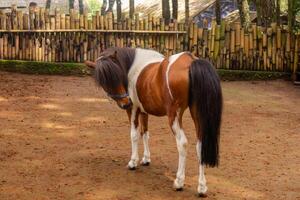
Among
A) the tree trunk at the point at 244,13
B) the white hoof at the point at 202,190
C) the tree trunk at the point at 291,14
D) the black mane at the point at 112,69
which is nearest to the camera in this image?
the white hoof at the point at 202,190

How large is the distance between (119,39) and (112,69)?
7670 mm

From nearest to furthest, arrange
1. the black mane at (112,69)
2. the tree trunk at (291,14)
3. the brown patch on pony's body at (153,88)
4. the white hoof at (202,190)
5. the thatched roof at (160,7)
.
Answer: the white hoof at (202,190) → the brown patch on pony's body at (153,88) → the black mane at (112,69) → the tree trunk at (291,14) → the thatched roof at (160,7)

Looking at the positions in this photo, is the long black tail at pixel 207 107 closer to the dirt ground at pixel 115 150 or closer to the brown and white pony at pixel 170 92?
the brown and white pony at pixel 170 92

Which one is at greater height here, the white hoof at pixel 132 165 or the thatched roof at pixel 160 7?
the thatched roof at pixel 160 7

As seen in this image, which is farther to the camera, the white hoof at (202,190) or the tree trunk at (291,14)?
the tree trunk at (291,14)

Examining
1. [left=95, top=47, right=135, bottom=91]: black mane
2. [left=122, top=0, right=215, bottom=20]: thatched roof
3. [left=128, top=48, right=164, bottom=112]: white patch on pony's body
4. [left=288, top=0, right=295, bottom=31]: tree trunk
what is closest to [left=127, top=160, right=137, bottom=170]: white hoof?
[left=128, top=48, right=164, bottom=112]: white patch on pony's body

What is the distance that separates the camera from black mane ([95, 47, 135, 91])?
551cm

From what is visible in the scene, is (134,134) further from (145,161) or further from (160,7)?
(160,7)

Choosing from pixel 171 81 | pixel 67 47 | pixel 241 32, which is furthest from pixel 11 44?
pixel 171 81

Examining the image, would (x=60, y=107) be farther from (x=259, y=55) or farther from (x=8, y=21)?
(x=259, y=55)

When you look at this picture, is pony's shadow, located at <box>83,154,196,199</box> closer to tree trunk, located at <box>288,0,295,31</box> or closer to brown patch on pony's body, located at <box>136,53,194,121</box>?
brown patch on pony's body, located at <box>136,53,194,121</box>

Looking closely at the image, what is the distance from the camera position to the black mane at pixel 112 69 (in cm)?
551

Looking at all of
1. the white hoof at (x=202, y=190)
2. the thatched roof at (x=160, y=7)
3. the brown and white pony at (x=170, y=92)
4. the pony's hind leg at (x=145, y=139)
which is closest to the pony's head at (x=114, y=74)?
the brown and white pony at (x=170, y=92)

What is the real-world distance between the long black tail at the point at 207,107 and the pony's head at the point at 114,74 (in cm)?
102
